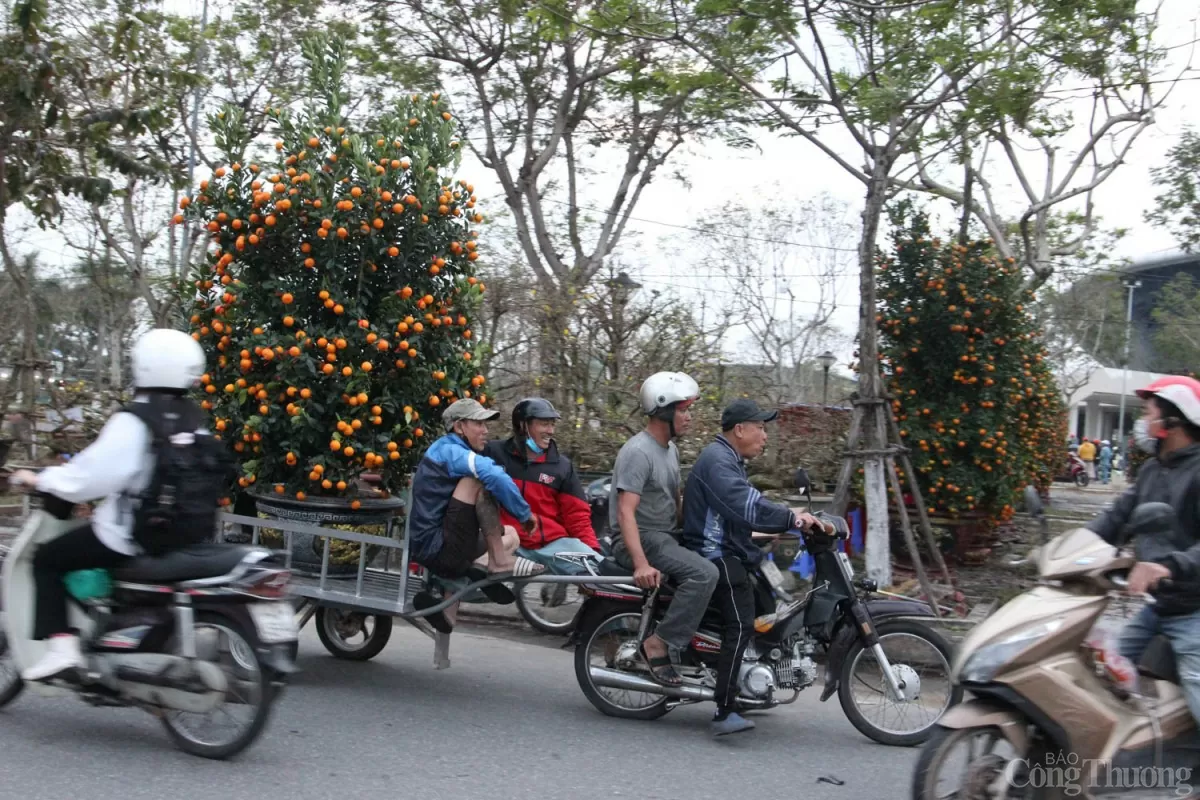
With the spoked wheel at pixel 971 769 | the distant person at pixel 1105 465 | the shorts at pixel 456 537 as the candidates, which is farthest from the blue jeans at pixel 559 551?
the distant person at pixel 1105 465

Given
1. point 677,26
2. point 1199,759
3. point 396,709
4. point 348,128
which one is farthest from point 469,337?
point 1199,759

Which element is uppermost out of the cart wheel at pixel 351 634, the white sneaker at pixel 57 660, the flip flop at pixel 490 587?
the flip flop at pixel 490 587

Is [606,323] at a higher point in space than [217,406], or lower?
higher

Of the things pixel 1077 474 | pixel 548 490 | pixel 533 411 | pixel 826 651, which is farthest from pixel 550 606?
pixel 1077 474

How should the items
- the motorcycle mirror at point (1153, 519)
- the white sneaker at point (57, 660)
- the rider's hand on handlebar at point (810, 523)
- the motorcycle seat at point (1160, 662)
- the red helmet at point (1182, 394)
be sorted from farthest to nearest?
1. the rider's hand on handlebar at point (810, 523)
2. the white sneaker at point (57, 660)
3. the red helmet at point (1182, 394)
4. the motorcycle seat at point (1160, 662)
5. the motorcycle mirror at point (1153, 519)

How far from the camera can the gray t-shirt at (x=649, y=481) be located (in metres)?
5.68

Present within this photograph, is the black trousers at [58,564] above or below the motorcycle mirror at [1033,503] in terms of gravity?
below

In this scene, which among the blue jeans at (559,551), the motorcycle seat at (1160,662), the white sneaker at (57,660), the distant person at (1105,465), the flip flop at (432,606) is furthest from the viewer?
the distant person at (1105,465)

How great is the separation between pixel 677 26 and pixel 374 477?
A: 4.36 metres

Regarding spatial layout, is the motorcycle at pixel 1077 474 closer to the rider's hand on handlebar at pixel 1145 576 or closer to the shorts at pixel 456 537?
the shorts at pixel 456 537

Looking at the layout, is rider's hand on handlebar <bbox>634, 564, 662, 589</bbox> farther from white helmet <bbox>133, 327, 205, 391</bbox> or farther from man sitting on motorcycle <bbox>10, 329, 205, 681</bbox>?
white helmet <bbox>133, 327, 205, 391</bbox>

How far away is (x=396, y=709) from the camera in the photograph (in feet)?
19.1

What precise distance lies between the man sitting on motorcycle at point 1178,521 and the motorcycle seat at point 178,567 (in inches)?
138

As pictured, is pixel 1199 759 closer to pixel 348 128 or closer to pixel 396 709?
pixel 396 709
